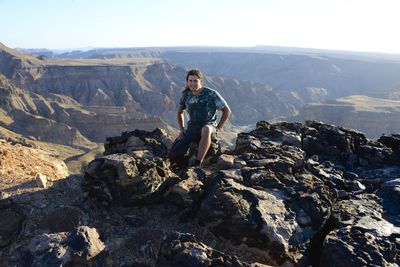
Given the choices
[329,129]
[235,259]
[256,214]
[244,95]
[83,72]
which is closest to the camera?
[235,259]

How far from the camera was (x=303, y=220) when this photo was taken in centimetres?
642

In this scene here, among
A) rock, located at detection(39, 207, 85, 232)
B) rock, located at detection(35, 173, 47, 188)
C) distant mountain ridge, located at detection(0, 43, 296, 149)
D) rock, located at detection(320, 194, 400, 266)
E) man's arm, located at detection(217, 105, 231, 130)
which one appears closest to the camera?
rock, located at detection(320, 194, 400, 266)

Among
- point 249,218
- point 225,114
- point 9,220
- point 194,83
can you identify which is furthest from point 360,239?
point 9,220

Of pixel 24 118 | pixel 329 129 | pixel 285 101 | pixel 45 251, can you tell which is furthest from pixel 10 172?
pixel 285 101

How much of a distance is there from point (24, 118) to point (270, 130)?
85.1 m

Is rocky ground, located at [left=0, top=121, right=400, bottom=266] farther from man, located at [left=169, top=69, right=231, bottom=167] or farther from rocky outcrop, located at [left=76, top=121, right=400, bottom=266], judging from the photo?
man, located at [left=169, top=69, right=231, bottom=167]

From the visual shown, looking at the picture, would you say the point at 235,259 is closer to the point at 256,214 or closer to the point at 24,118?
the point at 256,214

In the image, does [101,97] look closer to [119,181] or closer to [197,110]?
[197,110]

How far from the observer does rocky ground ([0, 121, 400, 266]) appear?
222 inches

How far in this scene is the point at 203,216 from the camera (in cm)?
631

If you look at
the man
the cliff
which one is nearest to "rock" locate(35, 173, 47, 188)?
the man

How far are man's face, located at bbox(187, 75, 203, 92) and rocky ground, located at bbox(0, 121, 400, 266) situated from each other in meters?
1.50

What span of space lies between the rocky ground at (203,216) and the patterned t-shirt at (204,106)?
88 centimetres

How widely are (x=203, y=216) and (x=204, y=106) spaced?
8.88ft
